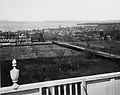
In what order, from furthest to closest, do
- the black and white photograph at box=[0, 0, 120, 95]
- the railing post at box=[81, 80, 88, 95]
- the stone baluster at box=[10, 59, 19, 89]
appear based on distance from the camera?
the railing post at box=[81, 80, 88, 95] < the black and white photograph at box=[0, 0, 120, 95] < the stone baluster at box=[10, 59, 19, 89]

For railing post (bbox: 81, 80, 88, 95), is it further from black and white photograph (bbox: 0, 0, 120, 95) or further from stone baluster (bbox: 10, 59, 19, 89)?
stone baluster (bbox: 10, 59, 19, 89)

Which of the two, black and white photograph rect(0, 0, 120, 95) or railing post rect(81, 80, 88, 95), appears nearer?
black and white photograph rect(0, 0, 120, 95)

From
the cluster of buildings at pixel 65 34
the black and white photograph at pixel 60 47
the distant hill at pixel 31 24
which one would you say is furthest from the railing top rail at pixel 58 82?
the distant hill at pixel 31 24

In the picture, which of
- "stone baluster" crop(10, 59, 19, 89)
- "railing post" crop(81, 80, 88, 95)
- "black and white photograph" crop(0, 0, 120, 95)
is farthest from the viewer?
"railing post" crop(81, 80, 88, 95)

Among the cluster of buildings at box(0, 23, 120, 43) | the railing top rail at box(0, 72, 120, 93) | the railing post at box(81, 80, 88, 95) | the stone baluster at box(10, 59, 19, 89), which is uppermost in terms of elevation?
the cluster of buildings at box(0, 23, 120, 43)

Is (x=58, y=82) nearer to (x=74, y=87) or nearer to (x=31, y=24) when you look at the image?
(x=74, y=87)

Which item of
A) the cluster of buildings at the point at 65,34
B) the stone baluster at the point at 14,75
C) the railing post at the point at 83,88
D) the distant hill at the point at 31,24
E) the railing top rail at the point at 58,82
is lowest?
the railing post at the point at 83,88

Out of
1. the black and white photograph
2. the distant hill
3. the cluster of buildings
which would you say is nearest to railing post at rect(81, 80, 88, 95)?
the black and white photograph

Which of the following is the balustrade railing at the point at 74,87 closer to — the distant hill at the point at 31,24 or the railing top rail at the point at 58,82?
the railing top rail at the point at 58,82
